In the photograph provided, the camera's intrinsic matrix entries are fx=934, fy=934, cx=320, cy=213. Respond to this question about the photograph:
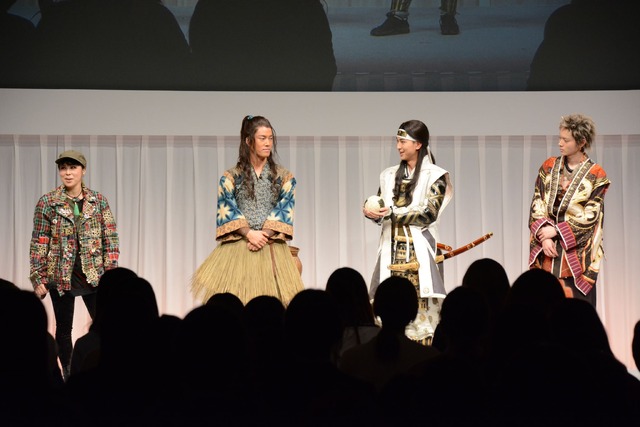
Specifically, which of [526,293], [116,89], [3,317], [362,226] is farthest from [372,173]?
[3,317]

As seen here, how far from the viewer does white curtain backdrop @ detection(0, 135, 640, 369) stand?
7.57 m

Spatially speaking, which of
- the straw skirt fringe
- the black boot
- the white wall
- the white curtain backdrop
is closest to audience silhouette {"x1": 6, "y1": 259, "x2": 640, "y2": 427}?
the straw skirt fringe

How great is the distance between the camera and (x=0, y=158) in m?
7.55

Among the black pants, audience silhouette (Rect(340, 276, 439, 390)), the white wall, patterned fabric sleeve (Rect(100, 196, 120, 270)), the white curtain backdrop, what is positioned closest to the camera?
audience silhouette (Rect(340, 276, 439, 390))

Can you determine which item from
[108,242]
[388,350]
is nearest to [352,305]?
[388,350]

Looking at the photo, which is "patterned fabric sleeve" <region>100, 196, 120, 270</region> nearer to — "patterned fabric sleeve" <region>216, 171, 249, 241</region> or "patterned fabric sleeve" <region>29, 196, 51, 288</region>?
"patterned fabric sleeve" <region>29, 196, 51, 288</region>

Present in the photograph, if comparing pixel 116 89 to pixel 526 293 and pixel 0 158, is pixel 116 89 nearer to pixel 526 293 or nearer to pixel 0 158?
pixel 0 158

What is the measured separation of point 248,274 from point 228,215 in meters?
0.38

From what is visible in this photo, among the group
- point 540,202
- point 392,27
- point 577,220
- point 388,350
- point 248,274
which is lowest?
point 388,350

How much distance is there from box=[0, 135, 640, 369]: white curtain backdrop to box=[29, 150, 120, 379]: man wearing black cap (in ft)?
6.29

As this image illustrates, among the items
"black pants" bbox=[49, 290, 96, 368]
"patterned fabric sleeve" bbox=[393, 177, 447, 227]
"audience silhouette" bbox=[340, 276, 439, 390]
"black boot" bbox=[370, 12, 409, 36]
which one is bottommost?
"black pants" bbox=[49, 290, 96, 368]

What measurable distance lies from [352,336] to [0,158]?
491 centimetres

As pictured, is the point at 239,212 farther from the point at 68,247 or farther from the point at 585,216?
the point at 585,216

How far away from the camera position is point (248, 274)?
5.27 m
